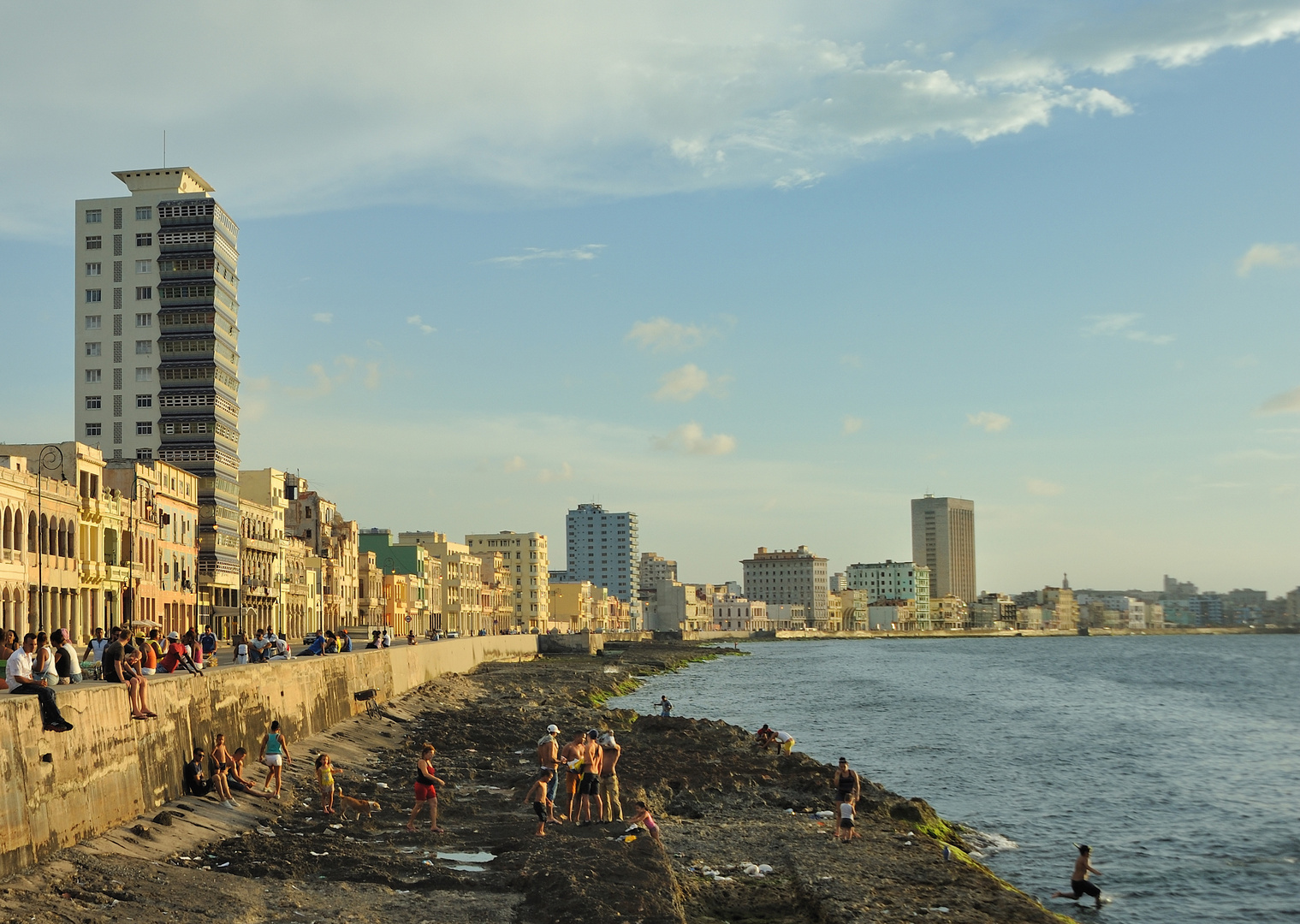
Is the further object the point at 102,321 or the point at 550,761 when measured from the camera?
the point at 102,321

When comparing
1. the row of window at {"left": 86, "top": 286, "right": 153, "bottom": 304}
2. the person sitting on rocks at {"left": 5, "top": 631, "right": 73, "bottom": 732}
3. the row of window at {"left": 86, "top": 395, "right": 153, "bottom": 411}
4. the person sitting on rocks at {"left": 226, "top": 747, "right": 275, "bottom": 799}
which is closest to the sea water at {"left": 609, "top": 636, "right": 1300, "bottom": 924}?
the person sitting on rocks at {"left": 226, "top": 747, "right": 275, "bottom": 799}

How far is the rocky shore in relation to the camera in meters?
19.1

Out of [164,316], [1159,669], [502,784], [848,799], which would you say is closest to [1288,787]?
[848,799]

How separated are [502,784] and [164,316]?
229 ft

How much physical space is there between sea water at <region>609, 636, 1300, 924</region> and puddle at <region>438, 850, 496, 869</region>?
12018mm

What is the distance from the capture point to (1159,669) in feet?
459

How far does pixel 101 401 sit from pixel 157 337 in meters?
6.53

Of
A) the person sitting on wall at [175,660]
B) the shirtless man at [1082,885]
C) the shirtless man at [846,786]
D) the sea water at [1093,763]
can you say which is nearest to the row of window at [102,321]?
the sea water at [1093,763]

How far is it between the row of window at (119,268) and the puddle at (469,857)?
80208 mm

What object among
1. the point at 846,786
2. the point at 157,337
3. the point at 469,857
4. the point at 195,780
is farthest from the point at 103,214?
the point at 469,857

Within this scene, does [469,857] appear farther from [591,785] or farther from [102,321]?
[102,321]

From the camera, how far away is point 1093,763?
50.5 m

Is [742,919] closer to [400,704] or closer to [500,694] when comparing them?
[400,704]

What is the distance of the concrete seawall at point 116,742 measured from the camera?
60.1 ft
